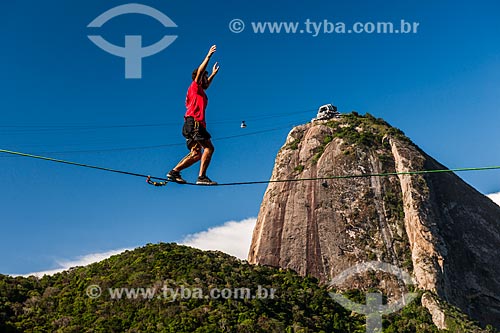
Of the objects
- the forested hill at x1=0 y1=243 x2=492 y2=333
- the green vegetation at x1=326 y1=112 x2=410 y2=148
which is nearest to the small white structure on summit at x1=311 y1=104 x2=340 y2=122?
the green vegetation at x1=326 y1=112 x2=410 y2=148

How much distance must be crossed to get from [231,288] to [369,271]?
19403 mm

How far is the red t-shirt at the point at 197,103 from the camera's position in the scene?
540 inches

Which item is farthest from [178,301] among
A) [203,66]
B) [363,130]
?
[203,66]

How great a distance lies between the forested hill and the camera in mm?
67812

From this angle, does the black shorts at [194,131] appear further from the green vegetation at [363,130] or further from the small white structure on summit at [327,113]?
the small white structure on summit at [327,113]

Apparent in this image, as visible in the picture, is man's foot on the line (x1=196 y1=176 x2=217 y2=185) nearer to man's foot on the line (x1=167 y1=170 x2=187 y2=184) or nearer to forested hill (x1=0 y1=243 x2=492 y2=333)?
man's foot on the line (x1=167 y1=170 x2=187 y2=184)

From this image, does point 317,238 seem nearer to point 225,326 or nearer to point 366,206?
point 366,206

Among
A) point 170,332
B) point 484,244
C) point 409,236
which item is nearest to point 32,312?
point 170,332

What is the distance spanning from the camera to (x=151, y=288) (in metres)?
73.9

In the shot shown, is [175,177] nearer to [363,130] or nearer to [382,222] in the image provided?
[382,222]

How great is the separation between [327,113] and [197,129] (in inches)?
3847

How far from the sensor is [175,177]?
14.2 m

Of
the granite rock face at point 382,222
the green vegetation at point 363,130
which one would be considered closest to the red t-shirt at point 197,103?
the granite rock face at point 382,222

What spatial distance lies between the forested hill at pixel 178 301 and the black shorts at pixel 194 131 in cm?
5431
